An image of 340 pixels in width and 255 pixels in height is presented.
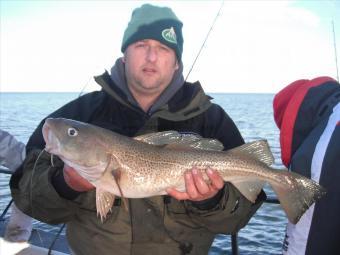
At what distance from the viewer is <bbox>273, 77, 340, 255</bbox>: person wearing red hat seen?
8.86ft

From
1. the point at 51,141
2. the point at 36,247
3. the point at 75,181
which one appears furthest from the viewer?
the point at 36,247

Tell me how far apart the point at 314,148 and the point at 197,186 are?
1.00m

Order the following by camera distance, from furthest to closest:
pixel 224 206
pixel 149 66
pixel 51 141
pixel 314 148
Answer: pixel 149 66 < pixel 224 206 < pixel 51 141 < pixel 314 148

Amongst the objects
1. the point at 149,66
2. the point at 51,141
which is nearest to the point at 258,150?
the point at 149,66

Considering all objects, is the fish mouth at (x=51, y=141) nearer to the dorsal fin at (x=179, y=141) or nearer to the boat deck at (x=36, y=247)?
the dorsal fin at (x=179, y=141)

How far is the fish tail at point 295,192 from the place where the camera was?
2.80 m

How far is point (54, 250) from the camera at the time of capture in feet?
16.9

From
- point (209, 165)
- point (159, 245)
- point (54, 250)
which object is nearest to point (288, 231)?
point (209, 165)

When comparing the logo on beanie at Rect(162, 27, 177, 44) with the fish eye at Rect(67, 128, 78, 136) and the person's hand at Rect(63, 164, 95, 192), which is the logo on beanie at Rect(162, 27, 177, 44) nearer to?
the fish eye at Rect(67, 128, 78, 136)

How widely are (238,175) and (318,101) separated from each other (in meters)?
0.94

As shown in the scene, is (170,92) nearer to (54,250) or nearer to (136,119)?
(136,119)

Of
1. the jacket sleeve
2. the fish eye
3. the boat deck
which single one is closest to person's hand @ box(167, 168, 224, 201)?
the jacket sleeve

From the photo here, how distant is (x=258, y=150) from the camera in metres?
3.54

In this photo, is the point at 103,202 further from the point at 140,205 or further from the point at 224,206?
the point at 224,206
